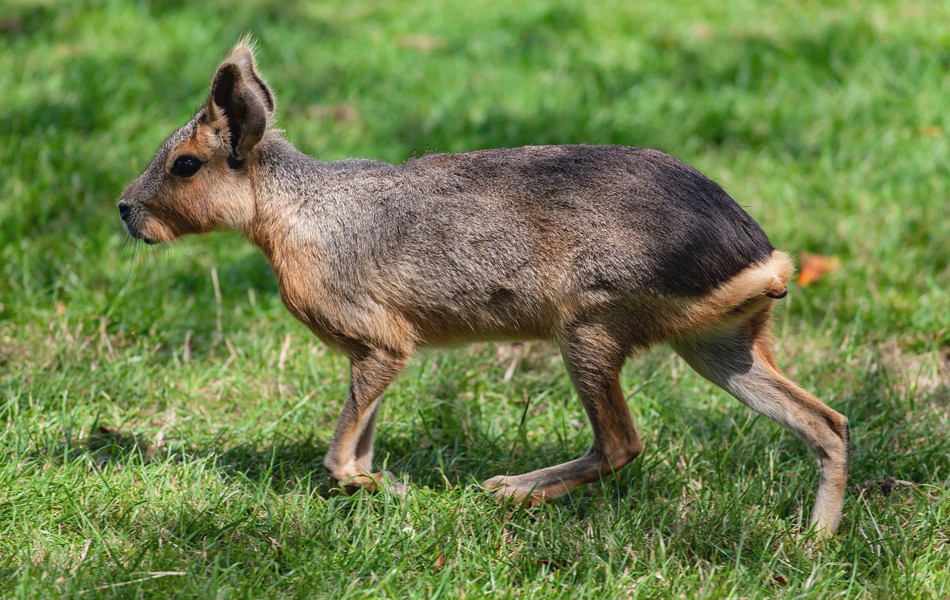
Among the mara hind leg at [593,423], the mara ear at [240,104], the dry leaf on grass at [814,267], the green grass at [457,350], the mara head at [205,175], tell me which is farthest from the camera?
the dry leaf on grass at [814,267]

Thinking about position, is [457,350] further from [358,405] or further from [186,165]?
[186,165]

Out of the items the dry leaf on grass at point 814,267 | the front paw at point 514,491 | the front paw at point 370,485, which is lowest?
the front paw at point 514,491

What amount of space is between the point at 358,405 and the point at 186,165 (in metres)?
0.99

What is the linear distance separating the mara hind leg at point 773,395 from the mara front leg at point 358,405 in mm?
944

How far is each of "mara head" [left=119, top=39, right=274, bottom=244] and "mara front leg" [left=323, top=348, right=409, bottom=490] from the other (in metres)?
0.67

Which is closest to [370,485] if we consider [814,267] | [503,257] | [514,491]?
[514,491]

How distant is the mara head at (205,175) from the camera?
11.5 feet

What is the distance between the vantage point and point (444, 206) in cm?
339

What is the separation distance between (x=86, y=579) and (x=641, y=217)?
1.87 meters

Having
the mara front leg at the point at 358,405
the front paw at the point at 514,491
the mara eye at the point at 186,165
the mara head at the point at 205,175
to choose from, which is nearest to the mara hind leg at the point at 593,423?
the front paw at the point at 514,491

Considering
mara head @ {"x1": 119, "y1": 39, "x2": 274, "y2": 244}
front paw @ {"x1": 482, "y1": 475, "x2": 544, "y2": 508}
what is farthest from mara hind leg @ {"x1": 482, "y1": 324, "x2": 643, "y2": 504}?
mara head @ {"x1": 119, "y1": 39, "x2": 274, "y2": 244}

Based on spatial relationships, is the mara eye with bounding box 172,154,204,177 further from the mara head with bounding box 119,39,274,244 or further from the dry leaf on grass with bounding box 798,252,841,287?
the dry leaf on grass with bounding box 798,252,841,287

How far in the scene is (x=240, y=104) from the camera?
3439 mm

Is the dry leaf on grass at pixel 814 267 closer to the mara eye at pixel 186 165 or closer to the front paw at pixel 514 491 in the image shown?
the front paw at pixel 514 491
